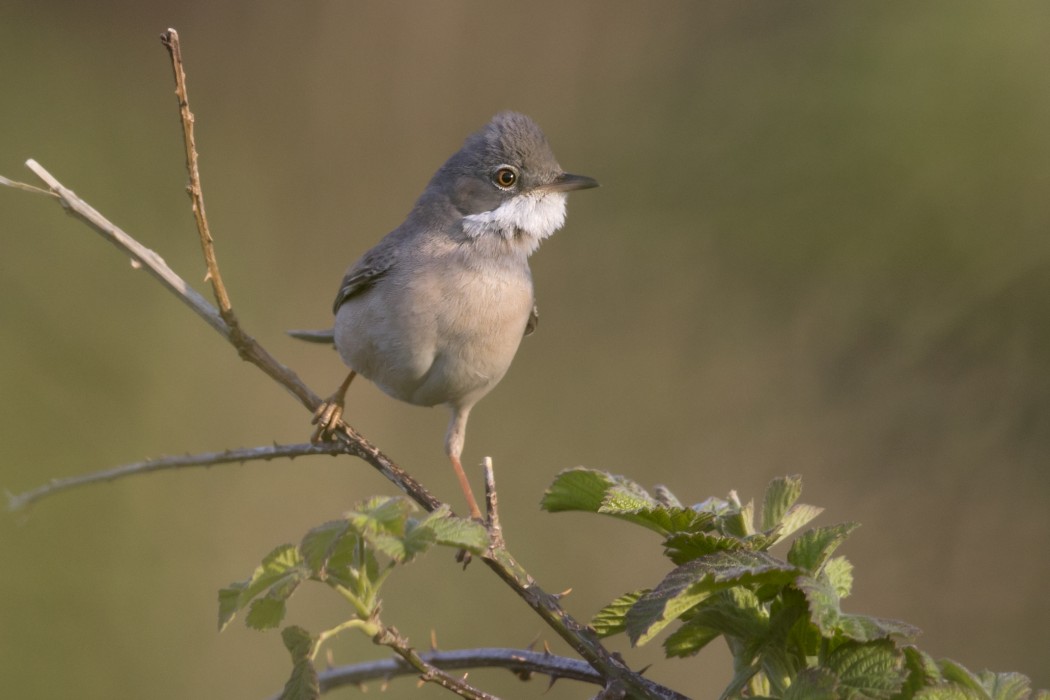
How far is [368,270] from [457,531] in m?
2.25

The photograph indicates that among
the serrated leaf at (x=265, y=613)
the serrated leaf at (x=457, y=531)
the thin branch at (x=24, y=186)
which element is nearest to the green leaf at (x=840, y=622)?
the serrated leaf at (x=457, y=531)

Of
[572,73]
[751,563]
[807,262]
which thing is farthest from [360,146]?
[751,563]

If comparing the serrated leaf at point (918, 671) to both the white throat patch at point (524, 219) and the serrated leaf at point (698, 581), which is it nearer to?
the serrated leaf at point (698, 581)

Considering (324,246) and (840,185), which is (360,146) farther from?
(840,185)

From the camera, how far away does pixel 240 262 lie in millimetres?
4203

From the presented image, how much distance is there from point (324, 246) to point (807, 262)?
1.99 metres

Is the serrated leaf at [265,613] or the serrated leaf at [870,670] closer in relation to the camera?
the serrated leaf at [870,670]

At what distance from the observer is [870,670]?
3.48 feet

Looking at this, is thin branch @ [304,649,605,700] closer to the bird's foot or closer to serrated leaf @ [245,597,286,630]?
serrated leaf @ [245,597,286,630]

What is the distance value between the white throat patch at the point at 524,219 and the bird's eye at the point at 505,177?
0.06 meters

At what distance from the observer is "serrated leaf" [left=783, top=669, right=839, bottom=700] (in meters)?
1.07

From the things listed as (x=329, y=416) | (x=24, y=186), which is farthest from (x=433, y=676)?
(x=329, y=416)

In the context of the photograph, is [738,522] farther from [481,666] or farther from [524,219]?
[524,219]

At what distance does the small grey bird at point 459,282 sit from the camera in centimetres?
307
